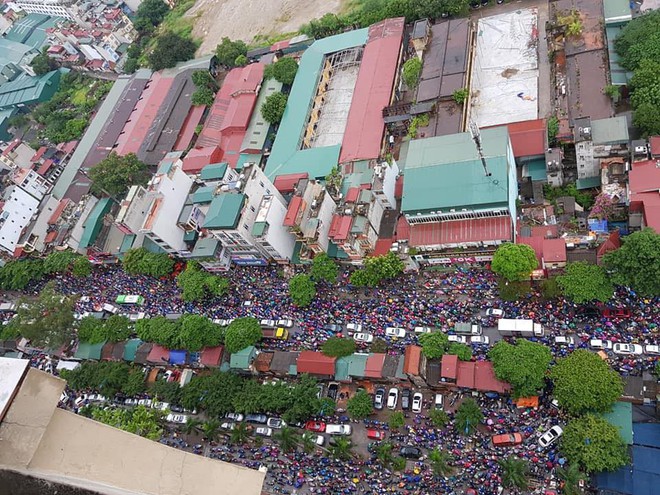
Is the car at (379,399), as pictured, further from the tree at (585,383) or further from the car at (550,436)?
the tree at (585,383)

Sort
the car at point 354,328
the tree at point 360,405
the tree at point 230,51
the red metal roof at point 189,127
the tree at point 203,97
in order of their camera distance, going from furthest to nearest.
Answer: the tree at point 230,51 → the tree at point 203,97 → the red metal roof at point 189,127 → the car at point 354,328 → the tree at point 360,405

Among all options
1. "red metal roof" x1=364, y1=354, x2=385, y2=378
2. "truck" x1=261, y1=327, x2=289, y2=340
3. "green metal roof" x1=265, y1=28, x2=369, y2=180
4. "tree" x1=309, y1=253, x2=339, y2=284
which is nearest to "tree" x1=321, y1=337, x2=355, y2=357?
"red metal roof" x1=364, y1=354, x2=385, y2=378

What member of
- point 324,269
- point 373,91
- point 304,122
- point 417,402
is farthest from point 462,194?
point 304,122

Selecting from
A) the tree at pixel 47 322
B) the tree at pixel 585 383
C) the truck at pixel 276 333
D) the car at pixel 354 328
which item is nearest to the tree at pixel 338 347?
the car at pixel 354 328

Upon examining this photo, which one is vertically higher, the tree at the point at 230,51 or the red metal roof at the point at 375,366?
the tree at the point at 230,51

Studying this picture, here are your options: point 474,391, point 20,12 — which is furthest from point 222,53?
point 20,12

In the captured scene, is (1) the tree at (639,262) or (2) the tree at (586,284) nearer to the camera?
(1) the tree at (639,262)

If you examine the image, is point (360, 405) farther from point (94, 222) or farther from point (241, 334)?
point (94, 222)
